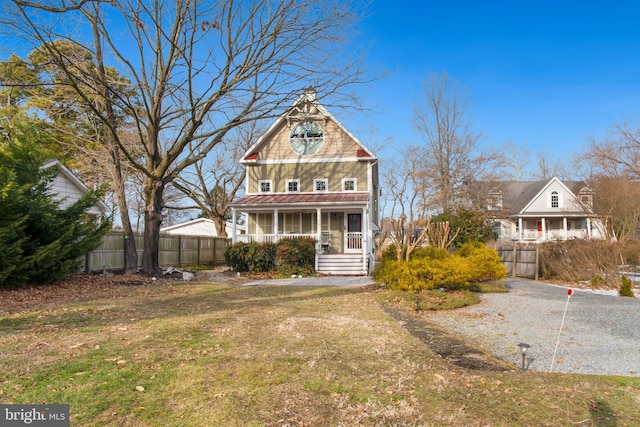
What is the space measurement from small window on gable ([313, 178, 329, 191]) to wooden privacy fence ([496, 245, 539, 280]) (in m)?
8.88

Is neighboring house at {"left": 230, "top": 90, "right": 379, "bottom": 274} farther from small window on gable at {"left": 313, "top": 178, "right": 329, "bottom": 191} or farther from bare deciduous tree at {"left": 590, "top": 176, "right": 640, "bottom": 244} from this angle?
bare deciduous tree at {"left": 590, "top": 176, "right": 640, "bottom": 244}

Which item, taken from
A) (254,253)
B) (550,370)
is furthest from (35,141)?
(550,370)

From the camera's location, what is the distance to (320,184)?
21.5 m

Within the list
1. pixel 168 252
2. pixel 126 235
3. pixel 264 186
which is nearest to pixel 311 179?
pixel 264 186

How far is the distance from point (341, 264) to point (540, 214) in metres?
23.7

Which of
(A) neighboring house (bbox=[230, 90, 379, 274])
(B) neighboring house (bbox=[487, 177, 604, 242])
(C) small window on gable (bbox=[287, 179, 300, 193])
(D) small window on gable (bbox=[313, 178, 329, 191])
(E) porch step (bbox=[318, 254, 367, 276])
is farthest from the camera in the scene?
(B) neighboring house (bbox=[487, 177, 604, 242])

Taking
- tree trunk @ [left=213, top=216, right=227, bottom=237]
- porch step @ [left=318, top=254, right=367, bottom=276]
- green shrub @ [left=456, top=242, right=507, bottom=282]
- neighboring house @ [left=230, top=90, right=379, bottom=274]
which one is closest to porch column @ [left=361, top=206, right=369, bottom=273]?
porch step @ [left=318, top=254, right=367, bottom=276]

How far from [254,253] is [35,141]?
9.32m

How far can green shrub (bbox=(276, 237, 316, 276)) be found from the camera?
1778 cm

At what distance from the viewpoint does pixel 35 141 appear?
11.2 metres

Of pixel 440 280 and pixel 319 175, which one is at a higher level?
pixel 319 175

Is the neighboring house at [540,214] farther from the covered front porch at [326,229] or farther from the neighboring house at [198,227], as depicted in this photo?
the neighboring house at [198,227]

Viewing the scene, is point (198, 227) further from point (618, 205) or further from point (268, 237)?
point (618, 205)

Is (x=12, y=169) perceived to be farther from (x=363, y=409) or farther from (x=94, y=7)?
(x=363, y=409)
